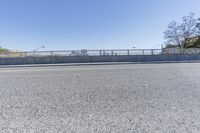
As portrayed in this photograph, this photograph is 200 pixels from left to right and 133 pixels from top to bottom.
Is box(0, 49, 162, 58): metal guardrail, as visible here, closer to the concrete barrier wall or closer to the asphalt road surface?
the concrete barrier wall

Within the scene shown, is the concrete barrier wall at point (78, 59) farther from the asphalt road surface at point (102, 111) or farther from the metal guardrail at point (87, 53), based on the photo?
the asphalt road surface at point (102, 111)

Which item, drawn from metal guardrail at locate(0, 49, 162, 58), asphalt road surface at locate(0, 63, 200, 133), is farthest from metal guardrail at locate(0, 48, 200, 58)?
asphalt road surface at locate(0, 63, 200, 133)

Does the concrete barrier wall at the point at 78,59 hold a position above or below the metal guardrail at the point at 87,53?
below

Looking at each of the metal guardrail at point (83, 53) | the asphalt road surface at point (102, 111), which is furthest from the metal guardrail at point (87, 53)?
the asphalt road surface at point (102, 111)

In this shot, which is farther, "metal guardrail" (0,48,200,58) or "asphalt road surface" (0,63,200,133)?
"metal guardrail" (0,48,200,58)

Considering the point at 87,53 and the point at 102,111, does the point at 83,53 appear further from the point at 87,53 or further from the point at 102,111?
the point at 102,111

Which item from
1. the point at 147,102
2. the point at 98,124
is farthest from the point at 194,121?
the point at 98,124

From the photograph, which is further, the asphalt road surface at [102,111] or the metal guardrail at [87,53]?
the metal guardrail at [87,53]

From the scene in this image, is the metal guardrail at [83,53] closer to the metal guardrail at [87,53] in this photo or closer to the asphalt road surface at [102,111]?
the metal guardrail at [87,53]

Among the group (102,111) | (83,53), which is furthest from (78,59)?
(102,111)

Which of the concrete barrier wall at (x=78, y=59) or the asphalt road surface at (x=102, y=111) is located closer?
the asphalt road surface at (x=102, y=111)

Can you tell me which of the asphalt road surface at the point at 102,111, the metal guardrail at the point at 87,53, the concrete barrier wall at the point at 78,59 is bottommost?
the asphalt road surface at the point at 102,111

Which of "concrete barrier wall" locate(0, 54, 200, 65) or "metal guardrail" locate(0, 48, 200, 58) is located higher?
"metal guardrail" locate(0, 48, 200, 58)

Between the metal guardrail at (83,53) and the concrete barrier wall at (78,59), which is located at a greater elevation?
the metal guardrail at (83,53)
